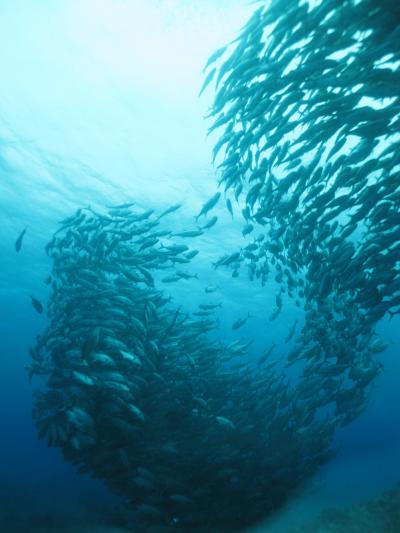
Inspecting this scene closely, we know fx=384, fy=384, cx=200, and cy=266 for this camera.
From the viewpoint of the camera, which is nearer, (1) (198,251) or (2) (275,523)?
(2) (275,523)

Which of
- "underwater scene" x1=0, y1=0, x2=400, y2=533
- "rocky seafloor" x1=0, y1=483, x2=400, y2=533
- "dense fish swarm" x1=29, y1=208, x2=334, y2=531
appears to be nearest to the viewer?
"underwater scene" x1=0, y1=0, x2=400, y2=533

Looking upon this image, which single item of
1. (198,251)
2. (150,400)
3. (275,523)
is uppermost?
(198,251)

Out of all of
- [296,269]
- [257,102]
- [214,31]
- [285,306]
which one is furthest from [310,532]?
[285,306]

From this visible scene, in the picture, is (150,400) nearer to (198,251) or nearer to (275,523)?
(198,251)

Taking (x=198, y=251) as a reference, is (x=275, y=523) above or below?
below

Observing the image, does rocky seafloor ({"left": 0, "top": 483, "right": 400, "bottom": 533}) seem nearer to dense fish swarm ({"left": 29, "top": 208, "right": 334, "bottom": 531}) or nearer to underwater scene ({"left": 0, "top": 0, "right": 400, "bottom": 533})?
underwater scene ({"left": 0, "top": 0, "right": 400, "bottom": 533})

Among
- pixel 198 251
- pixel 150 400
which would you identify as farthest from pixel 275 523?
pixel 198 251

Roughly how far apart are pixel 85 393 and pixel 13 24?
36.0 feet

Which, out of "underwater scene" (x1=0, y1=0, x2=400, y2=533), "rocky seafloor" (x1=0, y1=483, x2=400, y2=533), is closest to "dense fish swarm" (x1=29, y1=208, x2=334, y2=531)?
"underwater scene" (x1=0, y1=0, x2=400, y2=533)

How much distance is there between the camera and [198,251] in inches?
444

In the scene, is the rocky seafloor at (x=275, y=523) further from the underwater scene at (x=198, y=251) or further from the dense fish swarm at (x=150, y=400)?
the dense fish swarm at (x=150, y=400)

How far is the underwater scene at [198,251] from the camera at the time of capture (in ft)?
21.0

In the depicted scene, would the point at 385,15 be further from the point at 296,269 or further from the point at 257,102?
the point at 296,269

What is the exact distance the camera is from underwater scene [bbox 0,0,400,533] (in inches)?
251
